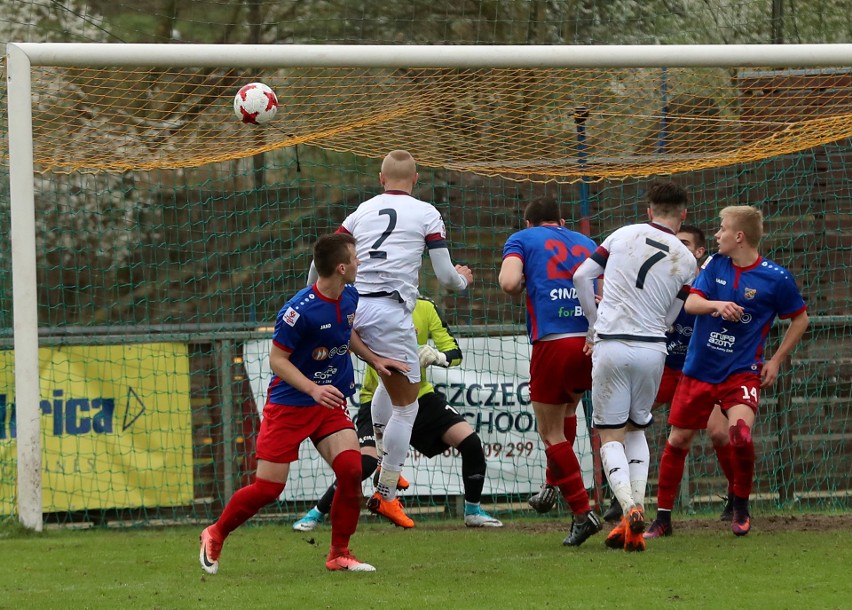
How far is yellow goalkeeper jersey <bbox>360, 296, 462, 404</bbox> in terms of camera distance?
8406mm

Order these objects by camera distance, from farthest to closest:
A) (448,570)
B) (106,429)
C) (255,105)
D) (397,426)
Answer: (106,429)
(255,105)
(397,426)
(448,570)

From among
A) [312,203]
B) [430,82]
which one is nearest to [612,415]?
[430,82]

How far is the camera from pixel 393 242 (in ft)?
23.2

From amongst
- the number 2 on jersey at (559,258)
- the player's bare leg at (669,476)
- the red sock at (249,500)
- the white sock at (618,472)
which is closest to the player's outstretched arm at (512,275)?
the number 2 on jersey at (559,258)

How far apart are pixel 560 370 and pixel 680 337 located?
143cm

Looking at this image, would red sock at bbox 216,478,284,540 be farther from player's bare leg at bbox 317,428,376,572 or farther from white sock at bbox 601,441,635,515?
white sock at bbox 601,441,635,515

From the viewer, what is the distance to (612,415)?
666 centimetres

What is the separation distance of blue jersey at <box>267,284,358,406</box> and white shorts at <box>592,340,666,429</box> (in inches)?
56.6

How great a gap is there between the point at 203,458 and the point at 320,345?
3.75 metres

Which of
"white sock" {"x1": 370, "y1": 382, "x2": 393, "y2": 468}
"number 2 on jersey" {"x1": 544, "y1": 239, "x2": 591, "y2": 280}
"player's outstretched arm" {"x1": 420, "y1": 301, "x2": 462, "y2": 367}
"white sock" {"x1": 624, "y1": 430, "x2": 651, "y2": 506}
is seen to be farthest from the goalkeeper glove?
"white sock" {"x1": 624, "y1": 430, "x2": 651, "y2": 506}

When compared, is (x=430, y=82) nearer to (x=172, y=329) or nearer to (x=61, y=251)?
(x=172, y=329)

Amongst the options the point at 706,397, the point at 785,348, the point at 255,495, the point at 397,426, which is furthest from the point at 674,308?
the point at 255,495

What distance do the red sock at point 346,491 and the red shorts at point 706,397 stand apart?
2.27 meters

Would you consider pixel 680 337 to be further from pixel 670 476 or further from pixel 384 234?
pixel 384 234
